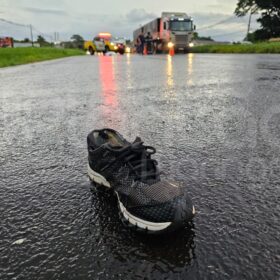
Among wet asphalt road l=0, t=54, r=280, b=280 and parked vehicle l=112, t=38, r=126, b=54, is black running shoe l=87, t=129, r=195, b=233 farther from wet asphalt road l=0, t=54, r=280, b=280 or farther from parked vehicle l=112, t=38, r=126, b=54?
parked vehicle l=112, t=38, r=126, b=54

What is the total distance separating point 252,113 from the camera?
3.73 metres

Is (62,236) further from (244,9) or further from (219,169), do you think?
(244,9)

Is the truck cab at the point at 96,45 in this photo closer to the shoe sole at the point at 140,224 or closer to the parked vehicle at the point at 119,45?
the parked vehicle at the point at 119,45

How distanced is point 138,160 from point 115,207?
0.85 ft

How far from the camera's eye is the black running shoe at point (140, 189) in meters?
1.32

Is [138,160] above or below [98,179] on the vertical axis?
above

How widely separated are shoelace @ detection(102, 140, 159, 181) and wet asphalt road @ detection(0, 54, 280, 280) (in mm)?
227

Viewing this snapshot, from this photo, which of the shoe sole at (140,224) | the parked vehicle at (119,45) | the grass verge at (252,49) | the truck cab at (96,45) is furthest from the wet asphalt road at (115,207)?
the truck cab at (96,45)

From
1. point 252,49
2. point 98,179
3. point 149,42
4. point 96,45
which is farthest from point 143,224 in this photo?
point 96,45

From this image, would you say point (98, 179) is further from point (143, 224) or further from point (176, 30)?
point (176, 30)

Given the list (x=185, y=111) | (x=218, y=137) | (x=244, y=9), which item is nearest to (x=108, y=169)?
(x=218, y=137)

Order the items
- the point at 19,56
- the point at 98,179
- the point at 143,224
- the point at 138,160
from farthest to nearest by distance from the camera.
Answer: the point at 19,56, the point at 98,179, the point at 138,160, the point at 143,224

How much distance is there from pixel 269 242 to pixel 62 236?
2.80ft

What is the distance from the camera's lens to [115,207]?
160 centimetres
